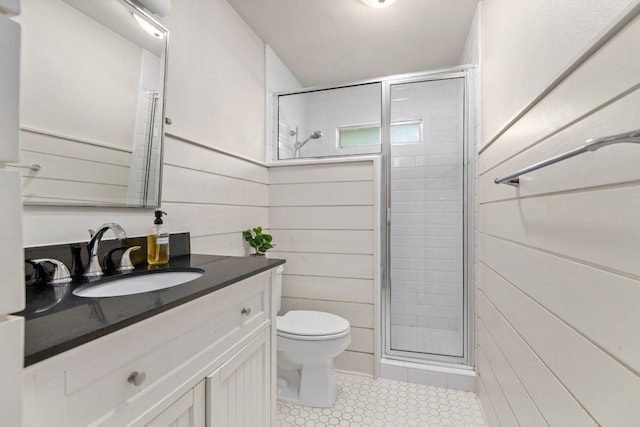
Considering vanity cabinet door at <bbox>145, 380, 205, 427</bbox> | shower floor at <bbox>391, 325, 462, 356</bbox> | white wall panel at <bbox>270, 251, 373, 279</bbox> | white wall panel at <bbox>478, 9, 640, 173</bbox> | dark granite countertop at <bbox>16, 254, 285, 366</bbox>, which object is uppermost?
white wall panel at <bbox>478, 9, 640, 173</bbox>

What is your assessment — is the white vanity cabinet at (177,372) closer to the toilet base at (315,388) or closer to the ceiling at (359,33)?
the toilet base at (315,388)

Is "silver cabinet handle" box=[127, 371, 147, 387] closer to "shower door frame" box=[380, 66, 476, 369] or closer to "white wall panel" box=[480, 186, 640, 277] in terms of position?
"white wall panel" box=[480, 186, 640, 277]

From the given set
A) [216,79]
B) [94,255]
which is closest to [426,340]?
[94,255]

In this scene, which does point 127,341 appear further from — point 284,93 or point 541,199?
point 284,93

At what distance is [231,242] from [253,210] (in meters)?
0.32

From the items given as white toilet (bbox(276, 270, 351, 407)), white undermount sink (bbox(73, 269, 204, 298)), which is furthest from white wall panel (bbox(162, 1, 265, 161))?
white toilet (bbox(276, 270, 351, 407))

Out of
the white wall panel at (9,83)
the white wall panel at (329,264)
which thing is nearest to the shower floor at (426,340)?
the white wall panel at (329,264)

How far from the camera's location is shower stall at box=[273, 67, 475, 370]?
201 centimetres

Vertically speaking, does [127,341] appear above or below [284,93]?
below

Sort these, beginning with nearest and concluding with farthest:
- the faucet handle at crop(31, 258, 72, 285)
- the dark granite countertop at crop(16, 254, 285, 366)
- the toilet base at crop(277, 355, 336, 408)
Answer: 1. the dark granite countertop at crop(16, 254, 285, 366)
2. the faucet handle at crop(31, 258, 72, 285)
3. the toilet base at crop(277, 355, 336, 408)

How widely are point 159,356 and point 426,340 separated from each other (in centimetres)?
193

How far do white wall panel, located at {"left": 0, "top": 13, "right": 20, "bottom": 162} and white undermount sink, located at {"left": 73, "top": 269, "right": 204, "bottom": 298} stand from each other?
0.64m

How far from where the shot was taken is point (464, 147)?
2.01m

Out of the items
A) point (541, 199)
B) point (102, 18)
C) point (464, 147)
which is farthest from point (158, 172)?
point (464, 147)
